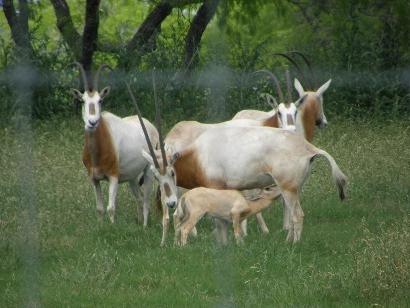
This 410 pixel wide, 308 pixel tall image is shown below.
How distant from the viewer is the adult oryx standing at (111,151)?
8.46 meters

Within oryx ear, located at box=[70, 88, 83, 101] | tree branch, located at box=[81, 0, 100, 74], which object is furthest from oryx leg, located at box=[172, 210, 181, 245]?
tree branch, located at box=[81, 0, 100, 74]

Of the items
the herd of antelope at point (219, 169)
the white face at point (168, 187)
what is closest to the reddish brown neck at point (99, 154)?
the herd of antelope at point (219, 169)

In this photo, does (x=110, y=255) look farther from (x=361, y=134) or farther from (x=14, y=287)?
(x=361, y=134)

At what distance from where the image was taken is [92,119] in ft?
27.6

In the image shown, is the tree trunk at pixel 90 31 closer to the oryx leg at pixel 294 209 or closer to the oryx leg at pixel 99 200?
the oryx leg at pixel 99 200

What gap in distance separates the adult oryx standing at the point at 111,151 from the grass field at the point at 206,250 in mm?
225

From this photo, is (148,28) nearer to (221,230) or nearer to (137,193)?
(137,193)

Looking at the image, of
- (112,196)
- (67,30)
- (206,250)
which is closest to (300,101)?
(112,196)

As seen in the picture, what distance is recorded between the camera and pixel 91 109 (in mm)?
8508

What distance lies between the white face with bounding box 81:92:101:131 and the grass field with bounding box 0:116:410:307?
0.61 m

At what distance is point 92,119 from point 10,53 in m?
6.43

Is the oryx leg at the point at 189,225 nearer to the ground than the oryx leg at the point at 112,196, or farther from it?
farther from it

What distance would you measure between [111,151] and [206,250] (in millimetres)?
2293

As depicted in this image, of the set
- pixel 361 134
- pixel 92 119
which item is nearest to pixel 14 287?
pixel 92 119
